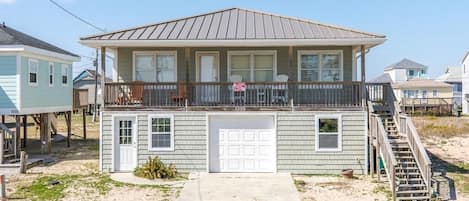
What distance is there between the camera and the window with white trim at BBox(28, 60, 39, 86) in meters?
18.4

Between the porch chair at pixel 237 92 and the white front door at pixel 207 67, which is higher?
the white front door at pixel 207 67

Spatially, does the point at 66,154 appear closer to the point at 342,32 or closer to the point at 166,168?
the point at 166,168

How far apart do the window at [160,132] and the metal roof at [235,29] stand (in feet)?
8.96

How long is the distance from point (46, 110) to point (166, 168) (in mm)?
8867

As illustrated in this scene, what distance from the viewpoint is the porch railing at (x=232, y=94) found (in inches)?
594

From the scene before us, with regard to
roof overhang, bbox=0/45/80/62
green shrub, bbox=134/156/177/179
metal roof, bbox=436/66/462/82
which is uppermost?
metal roof, bbox=436/66/462/82

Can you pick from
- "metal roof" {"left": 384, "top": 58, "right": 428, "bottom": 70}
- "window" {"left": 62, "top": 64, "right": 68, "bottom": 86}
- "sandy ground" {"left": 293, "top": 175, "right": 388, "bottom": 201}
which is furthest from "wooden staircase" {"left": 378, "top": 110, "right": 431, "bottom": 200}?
"metal roof" {"left": 384, "top": 58, "right": 428, "bottom": 70}

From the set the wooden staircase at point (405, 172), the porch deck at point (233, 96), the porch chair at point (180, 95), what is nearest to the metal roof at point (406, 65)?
the porch deck at point (233, 96)

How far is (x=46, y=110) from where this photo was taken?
66.3ft

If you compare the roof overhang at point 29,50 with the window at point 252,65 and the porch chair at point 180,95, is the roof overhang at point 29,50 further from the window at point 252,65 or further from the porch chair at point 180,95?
the window at point 252,65

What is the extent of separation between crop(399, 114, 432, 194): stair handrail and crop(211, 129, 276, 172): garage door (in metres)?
4.25

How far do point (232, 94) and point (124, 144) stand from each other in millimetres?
4103

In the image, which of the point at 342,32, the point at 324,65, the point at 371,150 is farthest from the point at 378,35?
the point at 371,150

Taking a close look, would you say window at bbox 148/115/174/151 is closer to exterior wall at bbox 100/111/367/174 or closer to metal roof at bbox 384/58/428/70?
exterior wall at bbox 100/111/367/174
